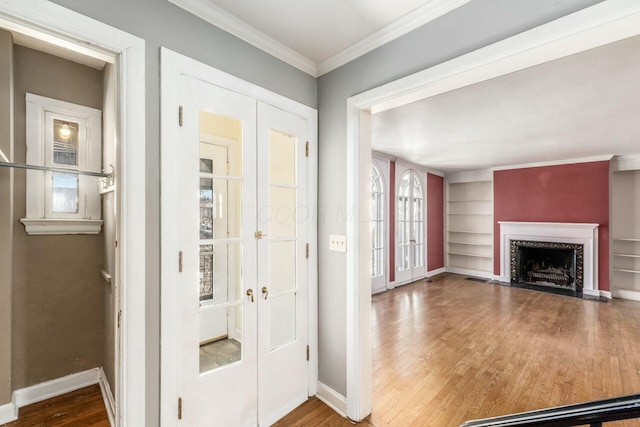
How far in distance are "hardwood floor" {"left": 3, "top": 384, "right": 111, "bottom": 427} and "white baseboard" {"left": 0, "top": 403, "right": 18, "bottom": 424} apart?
0.09 feet

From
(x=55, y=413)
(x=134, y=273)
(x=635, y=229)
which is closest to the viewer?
(x=134, y=273)

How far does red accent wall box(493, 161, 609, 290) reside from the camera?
5.16 m

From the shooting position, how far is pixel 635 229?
5.10 metres

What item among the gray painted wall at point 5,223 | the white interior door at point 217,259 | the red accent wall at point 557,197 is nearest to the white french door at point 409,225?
the red accent wall at point 557,197

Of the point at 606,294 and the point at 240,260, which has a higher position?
the point at 240,260

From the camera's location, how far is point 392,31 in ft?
5.62

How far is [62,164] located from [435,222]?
7.04 metres

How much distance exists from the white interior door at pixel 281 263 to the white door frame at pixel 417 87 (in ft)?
1.20

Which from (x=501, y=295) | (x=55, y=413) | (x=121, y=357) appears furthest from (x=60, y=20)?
(x=501, y=295)

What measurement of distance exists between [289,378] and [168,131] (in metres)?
1.82

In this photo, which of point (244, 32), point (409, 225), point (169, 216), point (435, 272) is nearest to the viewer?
point (169, 216)

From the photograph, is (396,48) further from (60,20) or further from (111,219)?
(111,219)

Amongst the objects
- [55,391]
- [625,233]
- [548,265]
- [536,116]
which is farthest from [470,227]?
[55,391]

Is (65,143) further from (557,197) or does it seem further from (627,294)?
(627,294)
